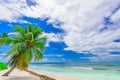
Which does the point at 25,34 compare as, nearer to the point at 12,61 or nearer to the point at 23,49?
the point at 23,49

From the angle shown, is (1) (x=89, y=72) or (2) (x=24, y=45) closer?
(2) (x=24, y=45)

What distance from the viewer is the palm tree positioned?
16750mm

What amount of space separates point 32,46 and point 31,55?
75 centimetres

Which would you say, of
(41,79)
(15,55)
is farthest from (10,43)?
(41,79)

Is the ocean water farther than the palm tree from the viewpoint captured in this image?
Yes

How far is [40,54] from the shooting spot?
1811 cm

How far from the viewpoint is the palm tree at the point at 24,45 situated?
55.0ft

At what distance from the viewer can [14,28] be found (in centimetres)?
1798

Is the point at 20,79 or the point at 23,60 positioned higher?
the point at 23,60

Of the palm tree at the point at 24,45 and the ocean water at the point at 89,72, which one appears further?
the ocean water at the point at 89,72

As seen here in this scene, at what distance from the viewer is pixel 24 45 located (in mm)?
17141

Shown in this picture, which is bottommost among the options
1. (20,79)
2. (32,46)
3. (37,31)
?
(20,79)

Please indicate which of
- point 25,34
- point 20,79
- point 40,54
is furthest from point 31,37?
point 20,79

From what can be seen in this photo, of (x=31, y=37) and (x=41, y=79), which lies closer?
(x=31, y=37)
